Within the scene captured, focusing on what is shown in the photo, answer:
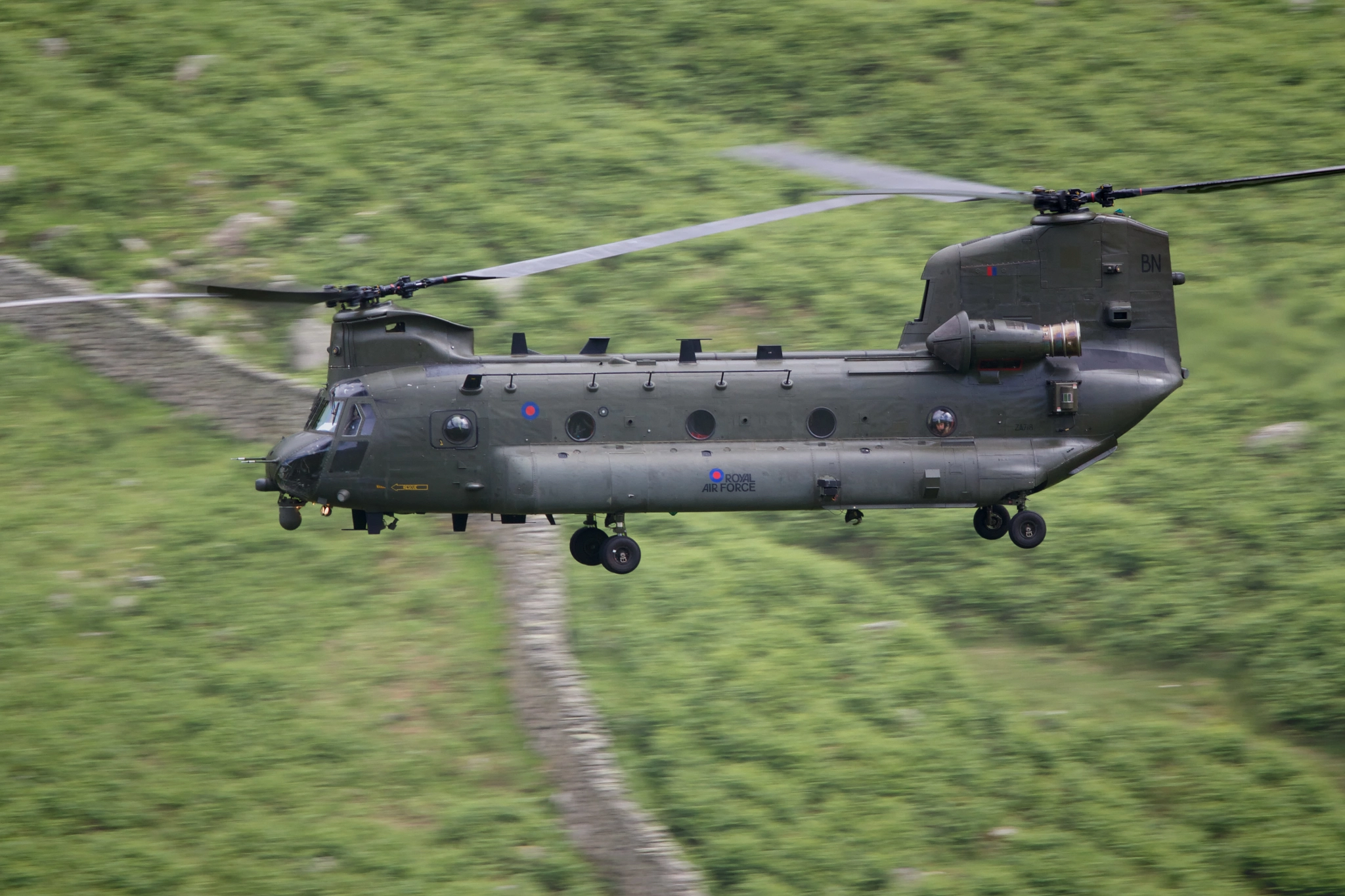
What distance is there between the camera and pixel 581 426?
16266 mm

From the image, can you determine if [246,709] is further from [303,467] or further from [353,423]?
[353,423]

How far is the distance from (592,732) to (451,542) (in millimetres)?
5153

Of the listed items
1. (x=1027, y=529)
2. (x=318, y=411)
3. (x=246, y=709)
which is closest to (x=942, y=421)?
(x=1027, y=529)

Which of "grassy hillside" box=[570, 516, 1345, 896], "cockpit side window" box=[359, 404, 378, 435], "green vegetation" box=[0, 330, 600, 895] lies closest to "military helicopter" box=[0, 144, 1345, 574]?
"cockpit side window" box=[359, 404, 378, 435]

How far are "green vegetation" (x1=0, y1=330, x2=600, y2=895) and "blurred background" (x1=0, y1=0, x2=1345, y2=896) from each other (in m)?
0.07

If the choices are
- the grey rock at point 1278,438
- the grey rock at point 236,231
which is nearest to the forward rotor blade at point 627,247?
the grey rock at point 1278,438

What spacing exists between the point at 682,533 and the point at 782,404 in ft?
27.2

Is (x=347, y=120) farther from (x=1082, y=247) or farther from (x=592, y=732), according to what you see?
(x=1082, y=247)

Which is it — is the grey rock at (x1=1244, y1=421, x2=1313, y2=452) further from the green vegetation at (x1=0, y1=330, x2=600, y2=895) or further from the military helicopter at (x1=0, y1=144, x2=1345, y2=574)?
the green vegetation at (x1=0, y1=330, x2=600, y2=895)

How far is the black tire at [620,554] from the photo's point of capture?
16312 millimetres

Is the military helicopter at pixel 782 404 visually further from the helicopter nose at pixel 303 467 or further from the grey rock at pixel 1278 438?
the grey rock at pixel 1278 438

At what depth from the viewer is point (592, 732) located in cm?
2144

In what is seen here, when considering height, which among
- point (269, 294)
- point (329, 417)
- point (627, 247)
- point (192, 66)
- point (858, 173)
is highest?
point (192, 66)

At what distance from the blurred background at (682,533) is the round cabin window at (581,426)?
6.55m
